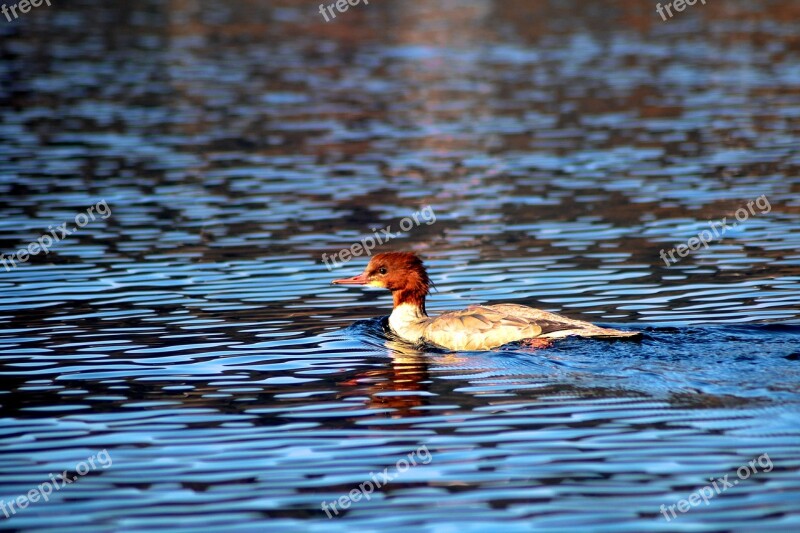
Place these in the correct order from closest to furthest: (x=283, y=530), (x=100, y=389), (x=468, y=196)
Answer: (x=283, y=530) → (x=100, y=389) → (x=468, y=196)

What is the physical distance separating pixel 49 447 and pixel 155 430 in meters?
0.84

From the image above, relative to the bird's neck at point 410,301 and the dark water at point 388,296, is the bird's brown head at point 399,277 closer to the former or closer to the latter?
the bird's neck at point 410,301

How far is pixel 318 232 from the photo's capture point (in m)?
19.6

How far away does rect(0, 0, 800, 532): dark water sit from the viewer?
357 inches

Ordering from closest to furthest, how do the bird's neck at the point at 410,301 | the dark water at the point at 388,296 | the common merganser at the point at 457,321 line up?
the dark water at the point at 388,296 → the common merganser at the point at 457,321 → the bird's neck at the point at 410,301

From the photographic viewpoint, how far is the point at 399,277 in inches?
571

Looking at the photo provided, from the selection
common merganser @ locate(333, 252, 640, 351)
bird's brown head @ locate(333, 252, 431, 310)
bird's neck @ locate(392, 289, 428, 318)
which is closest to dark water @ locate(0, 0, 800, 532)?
common merganser @ locate(333, 252, 640, 351)

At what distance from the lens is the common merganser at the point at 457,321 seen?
12992mm

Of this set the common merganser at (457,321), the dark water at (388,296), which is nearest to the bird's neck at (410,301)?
the common merganser at (457,321)

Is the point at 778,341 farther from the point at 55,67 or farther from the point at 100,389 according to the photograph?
the point at 55,67

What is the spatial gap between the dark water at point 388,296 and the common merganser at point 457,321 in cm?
25

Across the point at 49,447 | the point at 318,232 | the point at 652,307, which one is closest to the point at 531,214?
the point at 318,232

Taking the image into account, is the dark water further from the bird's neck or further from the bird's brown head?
the bird's brown head

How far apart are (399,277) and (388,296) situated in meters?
2.38
